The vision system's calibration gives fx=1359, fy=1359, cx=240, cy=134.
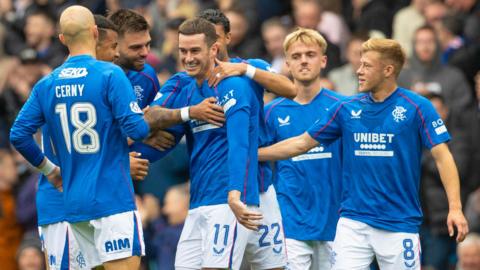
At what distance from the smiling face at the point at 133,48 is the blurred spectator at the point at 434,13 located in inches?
272

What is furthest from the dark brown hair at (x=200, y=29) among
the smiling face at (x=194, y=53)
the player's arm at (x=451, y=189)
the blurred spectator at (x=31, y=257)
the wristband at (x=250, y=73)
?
the blurred spectator at (x=31, y=257)

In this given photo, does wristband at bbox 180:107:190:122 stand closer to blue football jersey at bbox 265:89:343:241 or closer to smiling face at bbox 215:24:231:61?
smiling face at bbox 215:24:231:61

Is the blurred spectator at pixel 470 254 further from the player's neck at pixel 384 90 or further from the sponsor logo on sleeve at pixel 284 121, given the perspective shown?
the player's neck at pixel 384 90

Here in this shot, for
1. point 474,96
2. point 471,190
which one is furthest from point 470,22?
point 471,190

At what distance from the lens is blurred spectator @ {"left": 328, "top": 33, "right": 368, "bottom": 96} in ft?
56.3

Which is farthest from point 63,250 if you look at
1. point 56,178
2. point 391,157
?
point 391,157

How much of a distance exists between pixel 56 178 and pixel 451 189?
337cm

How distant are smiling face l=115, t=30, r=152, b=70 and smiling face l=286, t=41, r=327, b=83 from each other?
5.31ft

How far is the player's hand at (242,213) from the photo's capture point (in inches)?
429

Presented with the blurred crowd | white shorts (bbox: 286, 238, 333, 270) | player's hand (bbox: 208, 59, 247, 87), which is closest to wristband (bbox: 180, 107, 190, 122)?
player's hand (bbox: 208, 59, 247, 87)

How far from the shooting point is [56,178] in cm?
1165

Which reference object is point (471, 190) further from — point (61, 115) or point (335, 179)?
point (61, 115)

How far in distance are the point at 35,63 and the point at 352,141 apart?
855cm

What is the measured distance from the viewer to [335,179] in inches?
501
